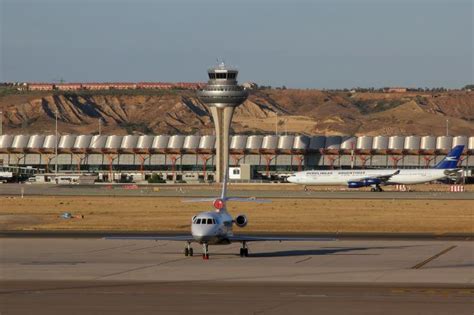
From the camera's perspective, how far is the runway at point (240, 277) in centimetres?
3678

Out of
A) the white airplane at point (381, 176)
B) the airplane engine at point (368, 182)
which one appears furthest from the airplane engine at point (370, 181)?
the white airplane at point (381, 176)

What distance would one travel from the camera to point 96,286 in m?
42.7

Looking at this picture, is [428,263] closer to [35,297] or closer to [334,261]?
[334,261]

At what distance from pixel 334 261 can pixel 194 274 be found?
9514mm

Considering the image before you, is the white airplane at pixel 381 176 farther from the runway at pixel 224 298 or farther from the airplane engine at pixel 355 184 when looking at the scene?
the runway at pixel 224 298

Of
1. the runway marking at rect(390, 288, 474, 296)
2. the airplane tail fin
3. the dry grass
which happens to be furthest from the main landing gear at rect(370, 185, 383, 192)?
the runway marking at rect(390, 288, 474, 296)

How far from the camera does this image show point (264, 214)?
91.4 meters

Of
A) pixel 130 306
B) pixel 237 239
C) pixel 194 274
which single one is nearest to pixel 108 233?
pixel 237 239

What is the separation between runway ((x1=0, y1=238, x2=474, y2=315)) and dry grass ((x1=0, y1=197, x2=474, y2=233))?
12063 mm

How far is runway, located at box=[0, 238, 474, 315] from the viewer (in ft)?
121

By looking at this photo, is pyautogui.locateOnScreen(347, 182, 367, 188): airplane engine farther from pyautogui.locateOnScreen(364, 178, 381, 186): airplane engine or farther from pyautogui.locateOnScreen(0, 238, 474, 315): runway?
pyautogui.locateOnScreen(0, 238, 474, 315): runway

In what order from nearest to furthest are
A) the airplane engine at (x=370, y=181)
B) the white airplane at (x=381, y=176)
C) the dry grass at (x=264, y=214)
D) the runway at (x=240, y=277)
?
1. the runway at (x=240, y=277)
2. the dry grass at (x=264, y=214)
3. the airplane engine at (x=370, y=181)
4. the white airplane at (x=381, y=176)

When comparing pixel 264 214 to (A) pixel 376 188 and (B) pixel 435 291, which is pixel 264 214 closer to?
(B) pixel 435 291

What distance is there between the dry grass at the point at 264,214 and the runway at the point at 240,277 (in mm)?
12063
